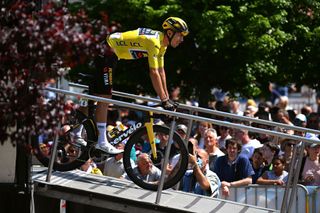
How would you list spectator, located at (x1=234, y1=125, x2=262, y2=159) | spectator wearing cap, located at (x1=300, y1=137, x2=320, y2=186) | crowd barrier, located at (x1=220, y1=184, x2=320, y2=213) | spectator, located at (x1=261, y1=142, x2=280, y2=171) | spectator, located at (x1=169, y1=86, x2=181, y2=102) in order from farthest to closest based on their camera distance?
spectator, located at (x1=169, y1=86, x2=181, y2=102)
spectator, located at (x1=234, y1=125, x2=262, y2=159)
spectator, located at (x1=261, y1=142, x2=280, y2=171)
spectator wearing cap, located at (x1=300, y1=137, x2=320, y2=186)
crowd barrier, located at (x1=220, y1=184, x2=320, y2=213)

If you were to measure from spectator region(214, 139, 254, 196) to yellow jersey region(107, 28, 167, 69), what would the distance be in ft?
7.38

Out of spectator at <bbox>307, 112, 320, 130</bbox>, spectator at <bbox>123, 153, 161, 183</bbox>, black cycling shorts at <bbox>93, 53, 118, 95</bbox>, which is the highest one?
black cycling shorts at <bbox>93, 53, 118, 95</bbox>

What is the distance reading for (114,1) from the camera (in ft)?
57.8

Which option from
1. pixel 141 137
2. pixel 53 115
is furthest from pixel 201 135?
pixel 53 115

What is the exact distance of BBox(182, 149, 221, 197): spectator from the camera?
35.3ft

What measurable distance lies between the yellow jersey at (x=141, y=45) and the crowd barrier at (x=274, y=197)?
78.7 inches

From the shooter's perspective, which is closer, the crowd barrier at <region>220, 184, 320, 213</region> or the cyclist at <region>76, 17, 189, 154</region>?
the cyclist at <region>76, 17, 189, 154</region>

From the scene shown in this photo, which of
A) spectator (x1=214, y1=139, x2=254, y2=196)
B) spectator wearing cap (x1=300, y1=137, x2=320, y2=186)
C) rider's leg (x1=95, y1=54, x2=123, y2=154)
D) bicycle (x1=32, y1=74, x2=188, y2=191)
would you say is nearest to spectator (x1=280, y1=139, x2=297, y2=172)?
spectator wearing cap (x1=300, y1=137, x2=320, y2=186)

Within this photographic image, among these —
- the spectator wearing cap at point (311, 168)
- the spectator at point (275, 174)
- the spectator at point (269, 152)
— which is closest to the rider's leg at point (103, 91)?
the spectator at point (275, 174)

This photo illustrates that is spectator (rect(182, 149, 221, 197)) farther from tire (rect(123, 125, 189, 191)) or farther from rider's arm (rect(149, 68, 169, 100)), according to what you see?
rider's arm (rect(149, 68, 169, 100))

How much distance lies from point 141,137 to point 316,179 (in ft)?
8.25

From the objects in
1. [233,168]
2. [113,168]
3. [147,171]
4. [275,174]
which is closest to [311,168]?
[275,174]

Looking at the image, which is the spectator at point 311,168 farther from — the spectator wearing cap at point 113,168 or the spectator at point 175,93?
the spectator at point 175,93

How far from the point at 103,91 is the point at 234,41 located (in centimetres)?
721
